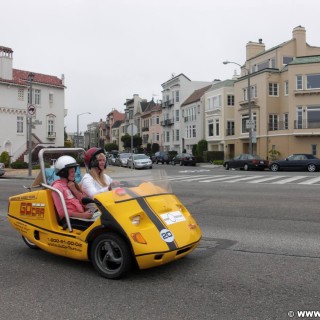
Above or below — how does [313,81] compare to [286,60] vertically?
below

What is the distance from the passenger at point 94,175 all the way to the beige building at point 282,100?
99.3ft

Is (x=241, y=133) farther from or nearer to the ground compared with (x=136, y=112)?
nearer to the ground

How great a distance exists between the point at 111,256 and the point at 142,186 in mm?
971

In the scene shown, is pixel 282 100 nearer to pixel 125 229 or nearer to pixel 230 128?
pixel 230 128

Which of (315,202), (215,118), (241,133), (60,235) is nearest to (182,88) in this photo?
(215,118)

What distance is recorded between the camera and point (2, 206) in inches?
432

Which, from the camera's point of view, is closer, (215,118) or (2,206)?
(2,206)

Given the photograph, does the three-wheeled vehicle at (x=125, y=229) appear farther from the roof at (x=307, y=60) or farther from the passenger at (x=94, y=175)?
the roof at (x=307, y=60)

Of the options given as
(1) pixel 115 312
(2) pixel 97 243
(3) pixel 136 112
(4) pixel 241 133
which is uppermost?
(3) pixel 136 112

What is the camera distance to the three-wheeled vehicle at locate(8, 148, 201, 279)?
14.7 ft

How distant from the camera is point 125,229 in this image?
449cm

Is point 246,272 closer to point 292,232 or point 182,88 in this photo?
point 292,232

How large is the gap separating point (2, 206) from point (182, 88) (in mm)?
58869

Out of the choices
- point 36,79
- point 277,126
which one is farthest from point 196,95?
point 36,79
